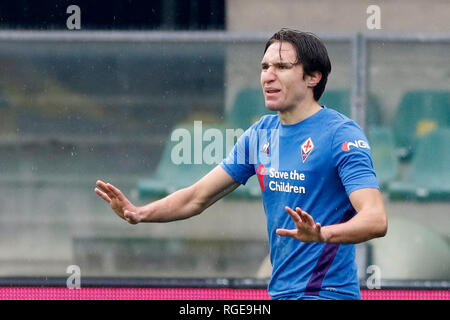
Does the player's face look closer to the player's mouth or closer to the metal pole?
the player's mouth

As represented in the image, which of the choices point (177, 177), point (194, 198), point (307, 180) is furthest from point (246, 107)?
point (307, 180)

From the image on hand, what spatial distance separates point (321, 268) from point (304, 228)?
1.34 feet

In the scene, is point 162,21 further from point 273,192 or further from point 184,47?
point 273,192

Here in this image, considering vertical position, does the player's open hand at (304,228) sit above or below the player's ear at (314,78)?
below

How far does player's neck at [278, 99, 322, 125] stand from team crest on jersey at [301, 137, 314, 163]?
152mm

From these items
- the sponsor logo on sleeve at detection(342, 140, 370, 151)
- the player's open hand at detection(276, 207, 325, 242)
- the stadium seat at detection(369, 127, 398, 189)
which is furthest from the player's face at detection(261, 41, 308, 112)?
the stadium seat at detection(369, 127, 398, 189)

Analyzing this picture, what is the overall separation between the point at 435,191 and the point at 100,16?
9.02 feet

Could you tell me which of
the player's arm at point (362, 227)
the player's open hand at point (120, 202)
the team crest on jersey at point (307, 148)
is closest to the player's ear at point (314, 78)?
the team crest on jersey at point (307, 148)

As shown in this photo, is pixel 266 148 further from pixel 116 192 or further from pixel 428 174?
pixel 428 174

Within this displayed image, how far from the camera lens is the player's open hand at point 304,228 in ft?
10.7

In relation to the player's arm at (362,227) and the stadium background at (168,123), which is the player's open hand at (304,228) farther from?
the stadium background at (168,123)

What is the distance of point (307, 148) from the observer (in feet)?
12.2

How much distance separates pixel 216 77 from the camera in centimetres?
646

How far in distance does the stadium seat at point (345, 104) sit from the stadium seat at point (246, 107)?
45 centimetres
